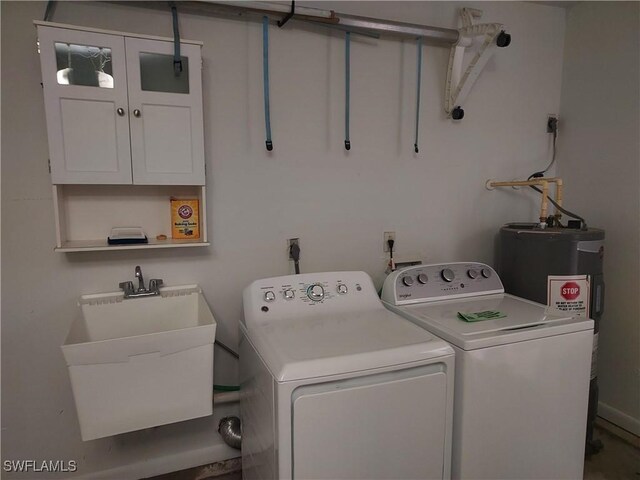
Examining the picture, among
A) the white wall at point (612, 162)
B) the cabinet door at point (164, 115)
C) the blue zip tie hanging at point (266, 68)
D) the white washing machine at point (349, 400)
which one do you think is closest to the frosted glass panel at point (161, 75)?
the cabinet door at point (164, 115)

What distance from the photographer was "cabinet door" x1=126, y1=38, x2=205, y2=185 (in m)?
1.52

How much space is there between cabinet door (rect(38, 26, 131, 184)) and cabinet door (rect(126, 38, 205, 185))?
0.04 meters

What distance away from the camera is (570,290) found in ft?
6.04

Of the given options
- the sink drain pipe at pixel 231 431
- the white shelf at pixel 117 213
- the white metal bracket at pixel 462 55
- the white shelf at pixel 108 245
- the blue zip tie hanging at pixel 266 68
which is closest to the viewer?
the white shelf at pixel 108 245

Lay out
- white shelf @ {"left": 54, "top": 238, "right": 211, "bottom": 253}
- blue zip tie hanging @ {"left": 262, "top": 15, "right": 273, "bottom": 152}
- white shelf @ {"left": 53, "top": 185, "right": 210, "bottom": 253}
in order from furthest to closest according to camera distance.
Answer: blue zip tie hanging @ {"left": 262, "top": 15, "right": 273, "bottom": 152}
white shelf @ {"left": 53, "top": 185, "right": 210, "bottom": 253}
white shelf @ {"left": 54, "top": 238, "right": 211, "bottom": 253}

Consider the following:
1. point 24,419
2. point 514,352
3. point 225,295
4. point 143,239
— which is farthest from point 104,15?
point 514,352

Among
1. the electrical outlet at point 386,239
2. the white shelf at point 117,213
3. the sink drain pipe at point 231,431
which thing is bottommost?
the sink drain pipe at point 231,431

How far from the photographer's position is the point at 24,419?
5.49 feet

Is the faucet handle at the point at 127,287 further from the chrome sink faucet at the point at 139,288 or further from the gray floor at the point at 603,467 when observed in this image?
the gray floor at the point at 603,467

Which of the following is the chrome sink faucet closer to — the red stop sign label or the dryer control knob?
the dryer control knob

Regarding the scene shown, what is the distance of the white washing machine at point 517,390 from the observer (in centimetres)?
135

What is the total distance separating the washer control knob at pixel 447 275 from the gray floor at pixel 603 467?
1118mm

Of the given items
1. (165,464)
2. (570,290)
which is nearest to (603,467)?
(570,290)

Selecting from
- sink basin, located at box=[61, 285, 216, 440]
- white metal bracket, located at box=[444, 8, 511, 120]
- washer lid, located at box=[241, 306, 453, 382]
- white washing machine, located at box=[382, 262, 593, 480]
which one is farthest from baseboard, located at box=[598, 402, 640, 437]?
sink basin, located at box=[61, 285, 216, 440]
